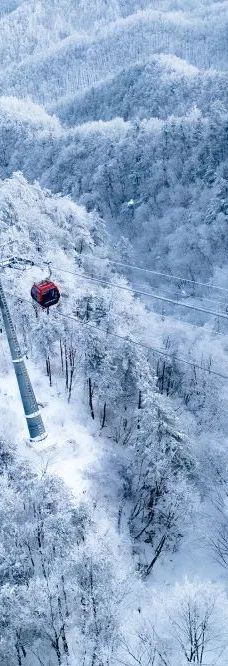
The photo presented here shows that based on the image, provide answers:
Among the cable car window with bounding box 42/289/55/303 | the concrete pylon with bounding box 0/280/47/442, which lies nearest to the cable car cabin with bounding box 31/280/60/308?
the cable car window with bounding box 42/289/55/303

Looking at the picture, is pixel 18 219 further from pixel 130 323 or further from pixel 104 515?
pixel 104 515

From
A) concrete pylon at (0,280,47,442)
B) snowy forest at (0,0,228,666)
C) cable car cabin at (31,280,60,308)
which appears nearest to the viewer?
cable car cabin at (31,280,60,308)

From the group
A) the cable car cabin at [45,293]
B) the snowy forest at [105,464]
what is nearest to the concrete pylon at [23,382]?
the snowy forest at [105,464]

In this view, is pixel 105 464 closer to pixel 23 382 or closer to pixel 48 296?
pixel 23 382

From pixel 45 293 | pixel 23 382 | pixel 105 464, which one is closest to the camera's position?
pixel 45 293

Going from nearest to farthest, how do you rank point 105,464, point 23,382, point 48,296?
1. point 48,296
2. point 23,382
3. point 105,464

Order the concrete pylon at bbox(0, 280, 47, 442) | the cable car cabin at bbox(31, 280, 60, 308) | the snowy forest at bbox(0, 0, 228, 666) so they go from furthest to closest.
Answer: the concrete pylon at bbox(0, 280, 47, 442), the snowy forest at bbox(0, 0, 228, 666), the cable car cabin at bbox(31, 280, 60, 308)

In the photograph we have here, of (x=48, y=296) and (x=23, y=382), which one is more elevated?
(x=48, y=296)

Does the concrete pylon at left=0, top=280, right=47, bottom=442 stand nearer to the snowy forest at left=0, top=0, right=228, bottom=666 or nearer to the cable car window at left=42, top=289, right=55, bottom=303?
the snowy forest at left=0, top=0, right=228, bottom=666

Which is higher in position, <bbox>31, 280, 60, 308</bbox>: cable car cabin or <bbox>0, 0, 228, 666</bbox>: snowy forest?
<bbox>31, 280, 60, 308</bbox>: cable car cabin

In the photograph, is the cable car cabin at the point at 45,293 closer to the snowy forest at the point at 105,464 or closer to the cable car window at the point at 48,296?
the cable car window at the point at 48,296

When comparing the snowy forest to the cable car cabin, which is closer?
the cable car cabin

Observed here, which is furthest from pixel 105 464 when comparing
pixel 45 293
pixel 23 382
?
pixel 45 293
